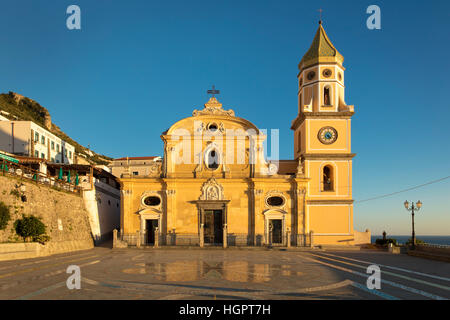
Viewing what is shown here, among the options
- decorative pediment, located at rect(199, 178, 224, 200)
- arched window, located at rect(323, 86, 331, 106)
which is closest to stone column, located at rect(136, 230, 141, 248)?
decorative pediment, located at rect(199, 178, 224, 200)

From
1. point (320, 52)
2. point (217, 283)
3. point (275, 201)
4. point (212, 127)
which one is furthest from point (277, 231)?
point (217, 283)

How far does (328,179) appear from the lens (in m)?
38.5

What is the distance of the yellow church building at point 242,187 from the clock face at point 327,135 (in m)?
0.10

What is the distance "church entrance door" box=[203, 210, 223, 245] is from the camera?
3603cm

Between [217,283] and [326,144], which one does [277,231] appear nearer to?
[326,144]

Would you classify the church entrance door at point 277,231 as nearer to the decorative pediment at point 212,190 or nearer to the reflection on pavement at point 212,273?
the decorative pediment at point 212,190

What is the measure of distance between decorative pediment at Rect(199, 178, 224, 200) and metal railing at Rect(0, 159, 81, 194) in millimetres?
12312

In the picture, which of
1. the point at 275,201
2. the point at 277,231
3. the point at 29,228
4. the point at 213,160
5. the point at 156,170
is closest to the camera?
the point at 29,228

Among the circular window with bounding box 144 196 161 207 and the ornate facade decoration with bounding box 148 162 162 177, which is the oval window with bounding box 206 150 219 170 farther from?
the circular window with bounding box 144 196 161 207

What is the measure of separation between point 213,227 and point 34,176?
16704mm

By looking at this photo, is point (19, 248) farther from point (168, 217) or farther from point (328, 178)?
point (328, 178)

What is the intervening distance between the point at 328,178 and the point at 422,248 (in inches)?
456

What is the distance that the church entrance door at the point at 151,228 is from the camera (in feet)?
119
